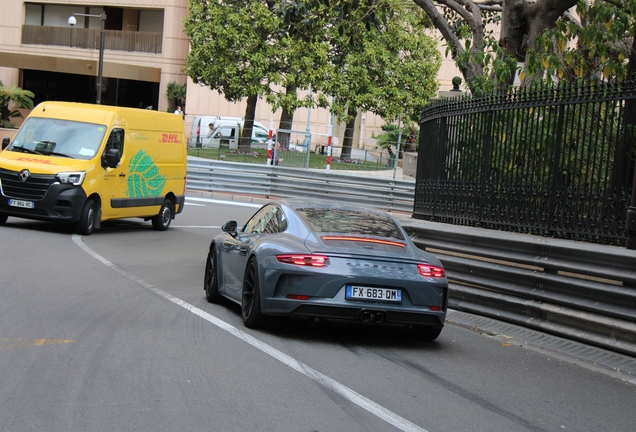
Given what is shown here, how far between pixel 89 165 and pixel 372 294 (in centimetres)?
988

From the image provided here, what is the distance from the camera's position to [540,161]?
33.7ft

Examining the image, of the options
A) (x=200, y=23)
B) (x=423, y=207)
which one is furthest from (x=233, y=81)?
(x=423, y=207)

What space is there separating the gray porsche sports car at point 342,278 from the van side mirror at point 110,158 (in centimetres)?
874

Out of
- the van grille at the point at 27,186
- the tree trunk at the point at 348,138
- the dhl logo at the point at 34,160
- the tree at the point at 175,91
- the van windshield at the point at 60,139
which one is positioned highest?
the tree at the point at 175,91

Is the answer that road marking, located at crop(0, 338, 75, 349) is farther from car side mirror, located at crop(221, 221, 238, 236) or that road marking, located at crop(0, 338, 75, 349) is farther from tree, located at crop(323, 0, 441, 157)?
tree, located at crop(323, 0, 441, 157)

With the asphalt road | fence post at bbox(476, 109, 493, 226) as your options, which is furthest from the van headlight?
fence post at bbox(476, 109, 493, 226)

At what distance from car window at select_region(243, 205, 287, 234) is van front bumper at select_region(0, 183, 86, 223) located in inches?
276

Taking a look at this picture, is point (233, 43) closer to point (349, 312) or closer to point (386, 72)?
point (386, 72)

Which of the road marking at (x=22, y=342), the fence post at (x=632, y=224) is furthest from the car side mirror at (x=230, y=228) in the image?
the fence post at (x=632, y=224)

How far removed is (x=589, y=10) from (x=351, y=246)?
583 centimetres

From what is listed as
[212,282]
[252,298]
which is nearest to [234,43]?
[212,282]

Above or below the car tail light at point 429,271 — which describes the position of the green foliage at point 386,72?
above

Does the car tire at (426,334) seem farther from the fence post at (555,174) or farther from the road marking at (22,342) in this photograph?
the road marking at (22,342)

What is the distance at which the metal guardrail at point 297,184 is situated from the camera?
1148 inches
